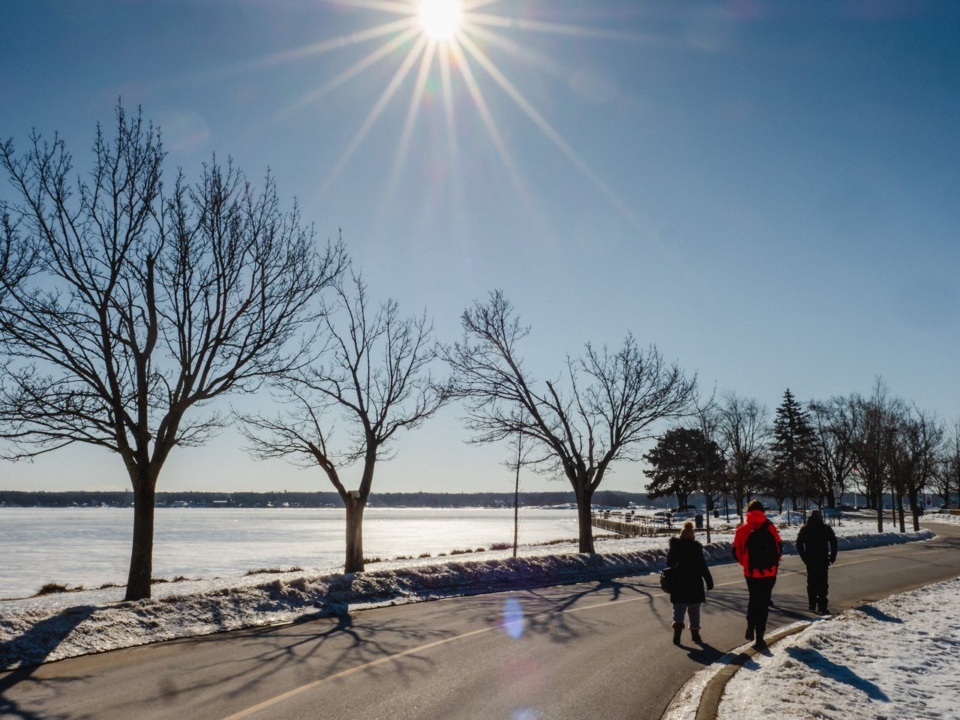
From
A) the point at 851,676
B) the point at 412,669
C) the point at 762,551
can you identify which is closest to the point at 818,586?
the point at 762,551

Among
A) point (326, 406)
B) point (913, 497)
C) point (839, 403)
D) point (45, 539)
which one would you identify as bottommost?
point (45, 539)

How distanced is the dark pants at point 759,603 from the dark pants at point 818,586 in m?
3.47

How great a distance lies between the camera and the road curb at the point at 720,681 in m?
6.37

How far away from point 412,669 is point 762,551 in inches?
196

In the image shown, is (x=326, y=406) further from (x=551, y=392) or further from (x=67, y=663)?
(x=67, y=663)

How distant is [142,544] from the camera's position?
13.9 metres

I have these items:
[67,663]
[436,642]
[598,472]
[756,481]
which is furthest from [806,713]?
[756,481]

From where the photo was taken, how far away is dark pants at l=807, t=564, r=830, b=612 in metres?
12.5

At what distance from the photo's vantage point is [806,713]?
600 cm


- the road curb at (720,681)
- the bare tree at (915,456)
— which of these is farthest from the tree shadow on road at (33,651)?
the bare tree at (915,456)

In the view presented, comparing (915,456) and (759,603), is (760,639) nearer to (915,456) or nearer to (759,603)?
(759,603)

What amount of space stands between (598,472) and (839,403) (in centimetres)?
5592

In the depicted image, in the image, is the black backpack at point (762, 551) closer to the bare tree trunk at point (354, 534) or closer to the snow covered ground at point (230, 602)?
the snow covered ground at point (230, 602)

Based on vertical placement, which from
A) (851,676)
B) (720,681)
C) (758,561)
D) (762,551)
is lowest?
(720,681)
